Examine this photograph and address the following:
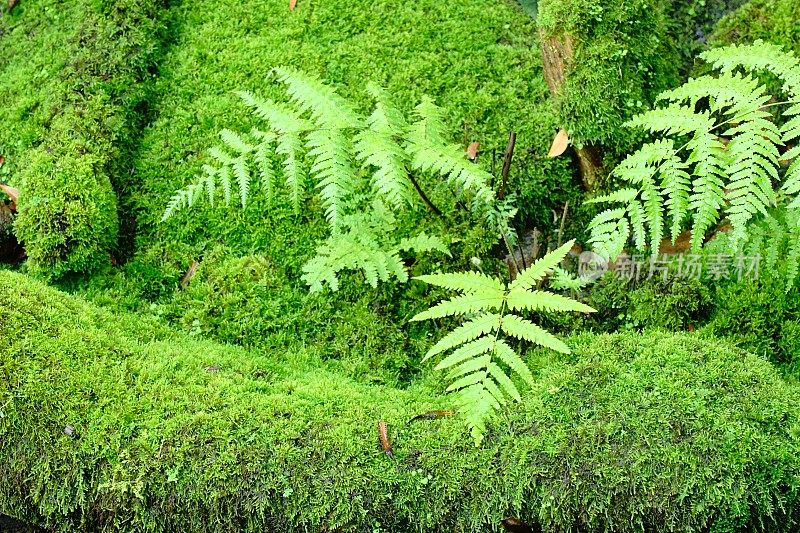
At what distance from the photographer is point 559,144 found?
410 cm

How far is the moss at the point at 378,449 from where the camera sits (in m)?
2.81

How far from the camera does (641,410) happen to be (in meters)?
2.98

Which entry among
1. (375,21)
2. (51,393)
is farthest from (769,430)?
(375,21)

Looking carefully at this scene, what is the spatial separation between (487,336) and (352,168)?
3.47ft

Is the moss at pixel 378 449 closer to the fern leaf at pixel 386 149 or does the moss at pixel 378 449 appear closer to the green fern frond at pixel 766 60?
the fern leaf at pixel 386 149

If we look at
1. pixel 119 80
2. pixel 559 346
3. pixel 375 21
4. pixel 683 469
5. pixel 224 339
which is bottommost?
pixel 224 339

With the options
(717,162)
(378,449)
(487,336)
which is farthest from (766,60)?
(378,449)

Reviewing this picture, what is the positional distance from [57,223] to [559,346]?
2.84 meters

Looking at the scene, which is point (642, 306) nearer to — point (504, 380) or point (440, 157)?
point (504, 380)

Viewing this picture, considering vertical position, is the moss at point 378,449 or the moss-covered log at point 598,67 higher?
the moss-covered log at point 598,67

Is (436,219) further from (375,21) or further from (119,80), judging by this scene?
(119,80)

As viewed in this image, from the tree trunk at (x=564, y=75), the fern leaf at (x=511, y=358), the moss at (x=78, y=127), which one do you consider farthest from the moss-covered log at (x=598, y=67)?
the moss at (x=78, y=127)

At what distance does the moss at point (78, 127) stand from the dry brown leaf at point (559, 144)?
2568mm

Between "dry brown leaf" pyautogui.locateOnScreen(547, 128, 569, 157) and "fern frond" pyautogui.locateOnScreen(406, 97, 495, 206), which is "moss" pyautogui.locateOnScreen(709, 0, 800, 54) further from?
"fern frond" pyautogui.locateOnScreen(406, 97, 495, 206)
